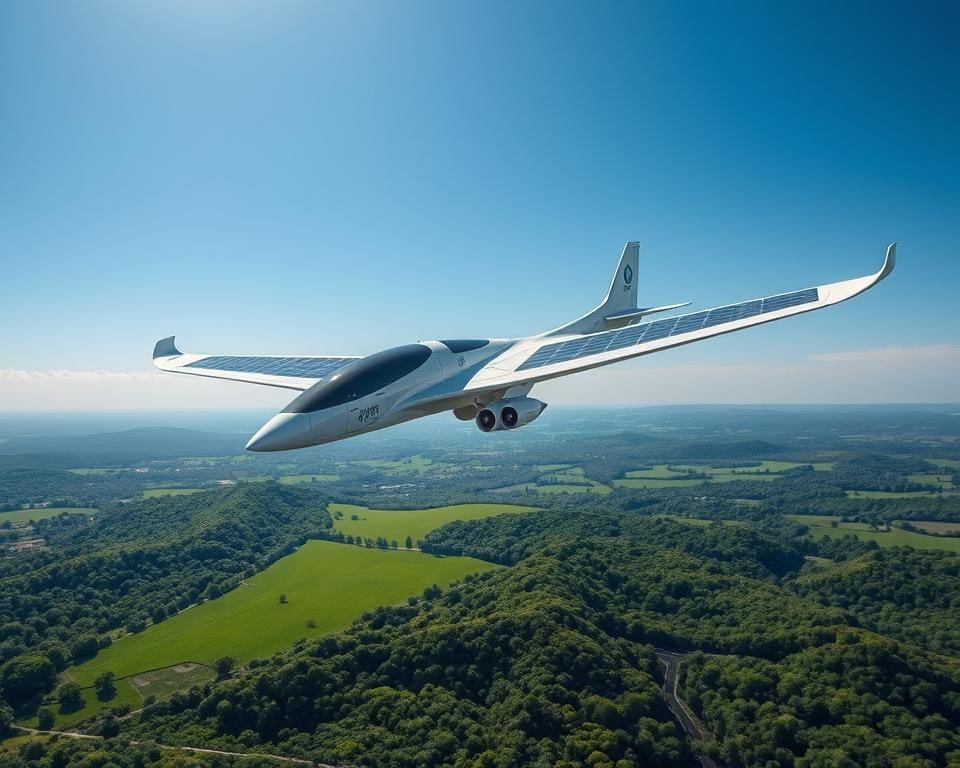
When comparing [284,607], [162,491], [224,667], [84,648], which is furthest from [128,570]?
[162,491]

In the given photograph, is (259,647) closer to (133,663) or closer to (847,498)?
(133,663)

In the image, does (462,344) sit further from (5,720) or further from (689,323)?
(5,720)

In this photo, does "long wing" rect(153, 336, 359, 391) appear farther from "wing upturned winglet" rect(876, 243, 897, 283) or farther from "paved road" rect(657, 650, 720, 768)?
"paved road" rect(657, 650, 720, 768)

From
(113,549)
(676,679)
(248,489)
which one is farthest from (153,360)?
(248,489)

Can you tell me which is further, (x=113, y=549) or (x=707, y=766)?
(x=113, y=549)

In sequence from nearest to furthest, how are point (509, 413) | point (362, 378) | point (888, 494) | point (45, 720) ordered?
1. point (362, 378)
2. point (509, 413)
3. point (45, 720)
4. point (888, 494)

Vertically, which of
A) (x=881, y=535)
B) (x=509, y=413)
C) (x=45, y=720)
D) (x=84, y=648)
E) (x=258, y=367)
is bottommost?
(x=881, y=535)
